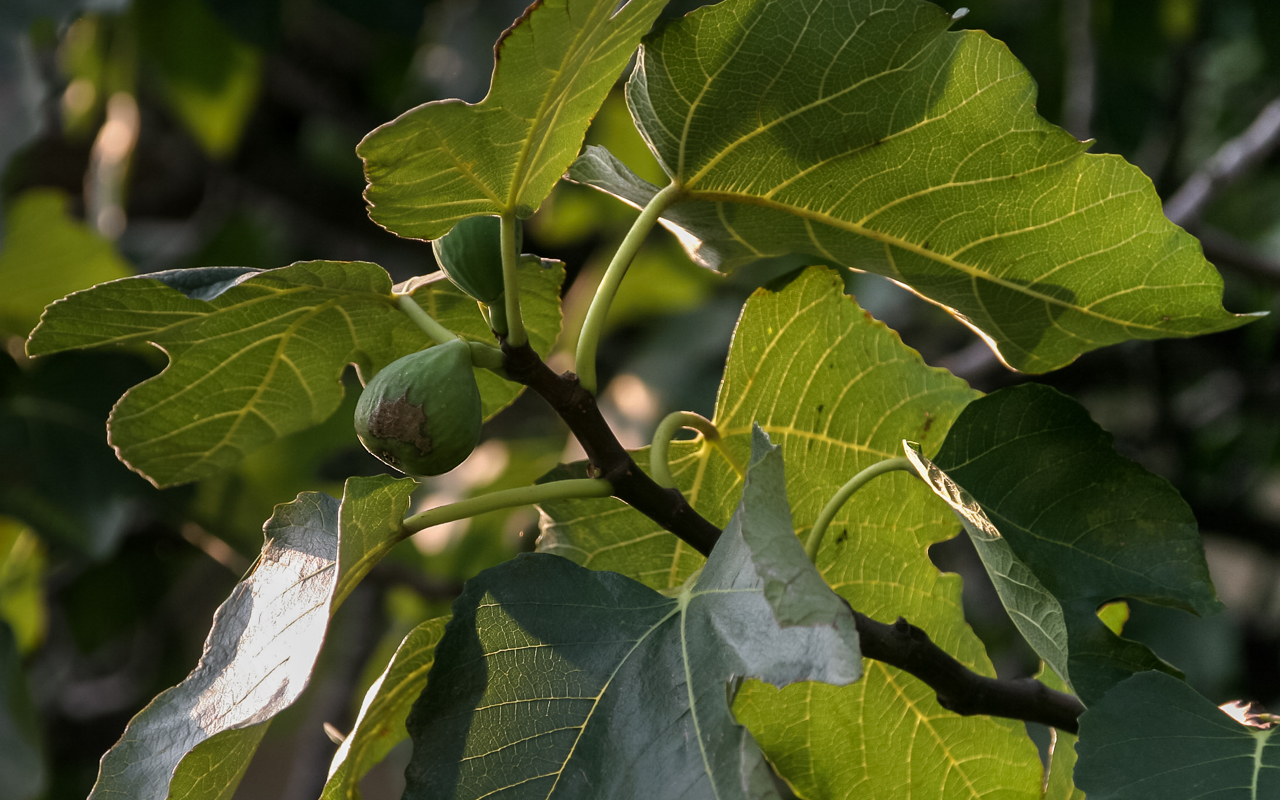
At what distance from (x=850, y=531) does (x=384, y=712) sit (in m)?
0.28

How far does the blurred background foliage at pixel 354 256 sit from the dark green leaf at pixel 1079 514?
0.79 metres

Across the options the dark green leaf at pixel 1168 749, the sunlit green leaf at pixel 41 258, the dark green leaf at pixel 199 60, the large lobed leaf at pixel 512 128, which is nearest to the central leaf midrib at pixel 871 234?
the large lobed leaf at pixel 512 128

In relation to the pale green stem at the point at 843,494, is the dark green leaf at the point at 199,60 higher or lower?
lower

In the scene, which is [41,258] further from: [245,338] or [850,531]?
[850,531]

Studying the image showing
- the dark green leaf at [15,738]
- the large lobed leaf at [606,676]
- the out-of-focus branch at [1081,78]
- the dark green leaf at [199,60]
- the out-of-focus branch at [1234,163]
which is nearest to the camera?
the large lobed leaf at [606,676]

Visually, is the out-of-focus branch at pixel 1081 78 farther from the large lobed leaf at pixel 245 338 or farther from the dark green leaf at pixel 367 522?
the dark green leaf at pixel 367 522

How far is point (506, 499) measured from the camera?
46 cm

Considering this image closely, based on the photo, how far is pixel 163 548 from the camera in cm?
189

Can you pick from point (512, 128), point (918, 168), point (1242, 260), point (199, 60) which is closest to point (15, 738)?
point (512, 128)

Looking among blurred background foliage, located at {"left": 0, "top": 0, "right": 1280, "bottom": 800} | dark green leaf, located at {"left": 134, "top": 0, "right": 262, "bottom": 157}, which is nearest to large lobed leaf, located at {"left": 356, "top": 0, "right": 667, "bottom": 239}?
blurred background foliage, located at {"left": 0, "top": 0, "right": 1280, "bottom": 800}

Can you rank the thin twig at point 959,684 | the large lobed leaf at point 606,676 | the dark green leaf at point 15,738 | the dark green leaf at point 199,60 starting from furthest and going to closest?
the dark green leaf at point 199,60, the dark green leaf at point 15,738, the thin twig at point 959,684, the large lobed leaf at point 606,676

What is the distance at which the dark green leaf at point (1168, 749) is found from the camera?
→ 0.41 m

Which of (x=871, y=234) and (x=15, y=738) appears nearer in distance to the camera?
(x=871, y=234)

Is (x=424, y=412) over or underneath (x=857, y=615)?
over
